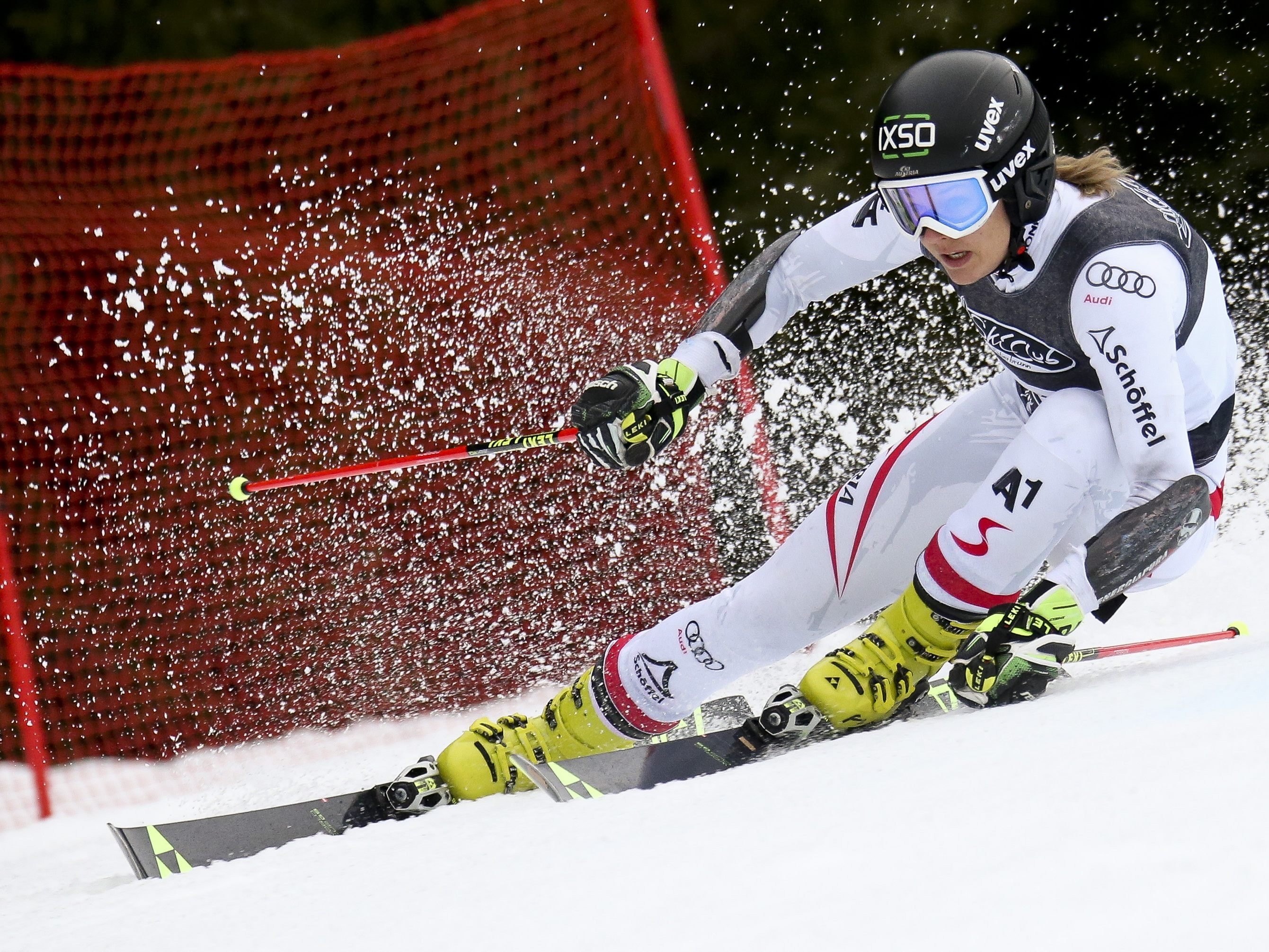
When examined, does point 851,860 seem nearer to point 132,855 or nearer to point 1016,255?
point 1016,255

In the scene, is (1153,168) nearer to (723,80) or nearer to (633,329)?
(723,80)

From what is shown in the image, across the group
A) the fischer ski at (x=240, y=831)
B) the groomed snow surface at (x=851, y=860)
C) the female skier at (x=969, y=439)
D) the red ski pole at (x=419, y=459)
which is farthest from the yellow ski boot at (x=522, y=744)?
the red ski pole at (x=419, y=459)

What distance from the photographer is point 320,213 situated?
3859 mm

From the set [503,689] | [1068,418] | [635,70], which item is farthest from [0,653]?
[1068,418]

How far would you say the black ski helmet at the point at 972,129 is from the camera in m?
1.88

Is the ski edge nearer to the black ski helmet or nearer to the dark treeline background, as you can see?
the black ski helmet

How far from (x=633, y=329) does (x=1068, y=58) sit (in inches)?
110

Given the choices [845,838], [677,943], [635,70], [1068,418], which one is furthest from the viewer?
[635,70]

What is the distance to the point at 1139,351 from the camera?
1860mm

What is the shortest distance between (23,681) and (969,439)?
240 centimetres

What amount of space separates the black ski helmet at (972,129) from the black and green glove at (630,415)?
594 millimetres

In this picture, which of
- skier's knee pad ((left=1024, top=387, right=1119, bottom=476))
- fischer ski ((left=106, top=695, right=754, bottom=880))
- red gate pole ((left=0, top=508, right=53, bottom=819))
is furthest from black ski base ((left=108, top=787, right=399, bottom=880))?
skier's knee pad ((left=1024, top=387, right=1119, bottom=476))

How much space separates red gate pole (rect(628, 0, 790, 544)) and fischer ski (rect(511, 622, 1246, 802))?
1045mm

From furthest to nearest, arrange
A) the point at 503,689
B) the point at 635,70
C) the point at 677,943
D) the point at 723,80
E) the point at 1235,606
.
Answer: the point at 723,80 → the point at 503,689 → the point at 635,70 → the point at 1235,606 → the point at 677,943
